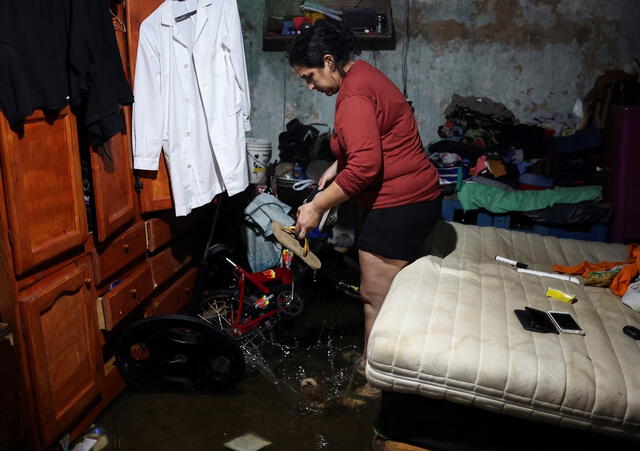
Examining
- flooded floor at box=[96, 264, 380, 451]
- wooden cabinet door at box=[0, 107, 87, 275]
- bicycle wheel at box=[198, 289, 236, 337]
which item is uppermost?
wooden cabinet door at box=[0, 107, 87, 275]

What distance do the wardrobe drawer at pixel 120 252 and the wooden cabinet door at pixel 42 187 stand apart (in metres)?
0.24

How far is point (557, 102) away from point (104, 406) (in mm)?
4601

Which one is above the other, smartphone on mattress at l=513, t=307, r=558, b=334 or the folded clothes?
the folded clothes

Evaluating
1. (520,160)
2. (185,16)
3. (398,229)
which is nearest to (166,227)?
(185,16)

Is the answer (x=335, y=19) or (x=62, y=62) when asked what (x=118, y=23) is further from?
(x=335, y=19)

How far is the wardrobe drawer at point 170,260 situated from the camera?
126 inches

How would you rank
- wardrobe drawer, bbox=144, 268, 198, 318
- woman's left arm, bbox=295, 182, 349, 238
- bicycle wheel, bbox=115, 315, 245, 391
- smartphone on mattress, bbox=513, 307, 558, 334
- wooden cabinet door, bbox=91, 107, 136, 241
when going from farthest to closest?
wardrobe drawer, bbox=144, 268, 198, 318 → bicycle wheel, bbox=115, 315, 245, 391 → wooden cabinet door, bbox=91, 107, 136, 241 → woman's left arm, bbox=295, 182, 349, 238 → smartphone on mattress, bbox=513, 307, 558, 334

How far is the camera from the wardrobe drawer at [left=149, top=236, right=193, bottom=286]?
3205mm

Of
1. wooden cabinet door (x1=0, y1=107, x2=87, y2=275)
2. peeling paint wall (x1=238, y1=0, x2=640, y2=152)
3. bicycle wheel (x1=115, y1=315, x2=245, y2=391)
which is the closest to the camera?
wooden cabinet door (x1=0, y1=107, x2=87, y2=275)

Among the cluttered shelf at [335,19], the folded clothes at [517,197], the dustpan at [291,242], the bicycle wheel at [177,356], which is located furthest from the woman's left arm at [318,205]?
the cluttered shelf at [335,19]

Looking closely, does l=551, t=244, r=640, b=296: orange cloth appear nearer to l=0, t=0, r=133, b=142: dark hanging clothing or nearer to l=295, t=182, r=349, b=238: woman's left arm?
l=295, t=182, r=349, b=238: woman's left arm

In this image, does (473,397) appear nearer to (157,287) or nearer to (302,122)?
(157,287)

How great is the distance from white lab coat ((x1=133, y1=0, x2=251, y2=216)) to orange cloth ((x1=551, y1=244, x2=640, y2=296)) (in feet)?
6.50

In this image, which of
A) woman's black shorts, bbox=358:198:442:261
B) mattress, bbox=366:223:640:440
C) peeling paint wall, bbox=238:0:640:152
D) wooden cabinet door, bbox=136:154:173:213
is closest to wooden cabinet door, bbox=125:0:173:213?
wooden cabinet door, bbox=136:154:173:213
